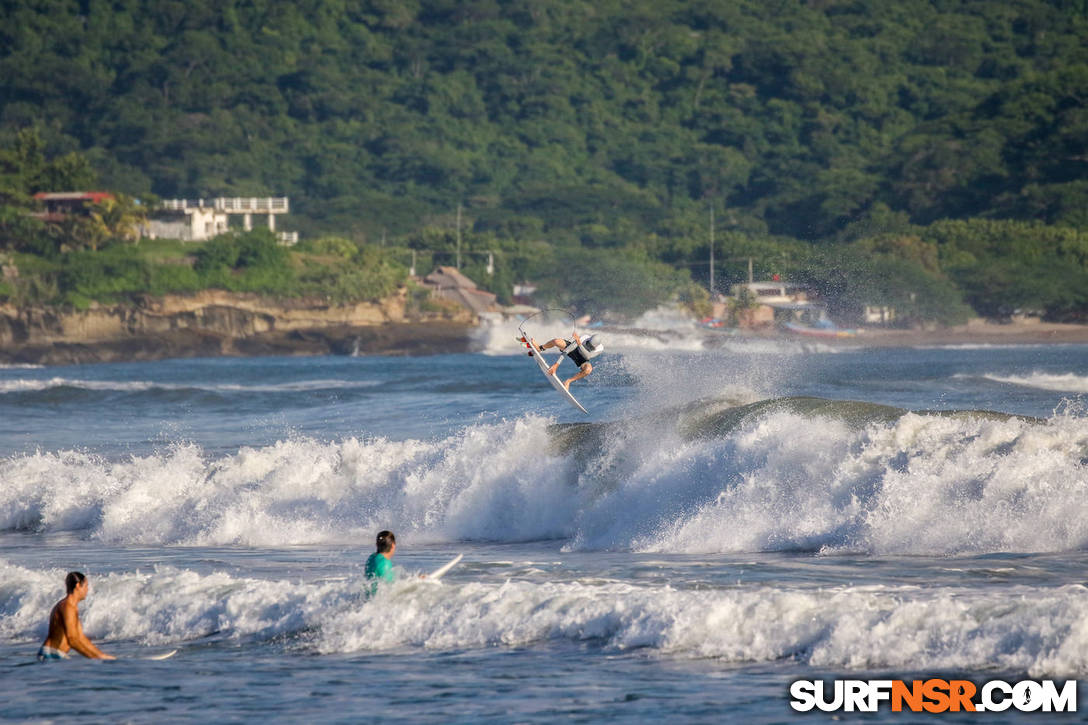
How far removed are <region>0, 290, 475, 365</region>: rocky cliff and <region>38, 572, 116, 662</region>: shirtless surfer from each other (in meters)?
99.8

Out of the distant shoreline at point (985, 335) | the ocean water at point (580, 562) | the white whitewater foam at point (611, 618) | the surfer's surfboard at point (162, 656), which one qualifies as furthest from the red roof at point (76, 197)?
the surfer's surfboard at point (162, 656)

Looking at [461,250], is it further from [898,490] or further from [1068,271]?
[898,490]

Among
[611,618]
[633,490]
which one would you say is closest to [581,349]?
[633,490]

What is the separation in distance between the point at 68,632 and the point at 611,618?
537cm

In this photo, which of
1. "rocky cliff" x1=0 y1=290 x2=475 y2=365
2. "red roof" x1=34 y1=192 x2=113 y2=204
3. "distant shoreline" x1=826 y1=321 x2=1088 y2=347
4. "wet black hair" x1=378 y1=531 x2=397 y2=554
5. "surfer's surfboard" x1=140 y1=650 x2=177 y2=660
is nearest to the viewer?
"surfer's surfboard" x1=140 y1=650 x2=177 y2=660

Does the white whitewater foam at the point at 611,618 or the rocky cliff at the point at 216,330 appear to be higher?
the rocky cliff at the point at 216,330

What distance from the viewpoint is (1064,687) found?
12664 millimetres

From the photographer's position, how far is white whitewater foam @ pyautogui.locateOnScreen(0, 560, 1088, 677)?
1368 centimetres

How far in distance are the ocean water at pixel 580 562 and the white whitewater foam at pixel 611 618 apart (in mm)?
32

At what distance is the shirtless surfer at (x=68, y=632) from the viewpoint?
14.7 m

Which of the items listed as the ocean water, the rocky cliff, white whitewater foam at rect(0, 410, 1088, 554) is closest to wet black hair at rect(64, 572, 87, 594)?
the ocean water

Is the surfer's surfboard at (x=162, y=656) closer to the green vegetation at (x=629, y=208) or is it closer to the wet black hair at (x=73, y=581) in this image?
the wet black hair at (x=73, y=581)

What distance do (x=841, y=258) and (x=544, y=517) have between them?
3549 inches

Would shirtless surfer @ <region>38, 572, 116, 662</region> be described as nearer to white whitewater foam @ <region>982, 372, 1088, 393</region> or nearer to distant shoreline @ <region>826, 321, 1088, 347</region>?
white whitewater foam @ <region>982, 372, 1088, 393</region>
